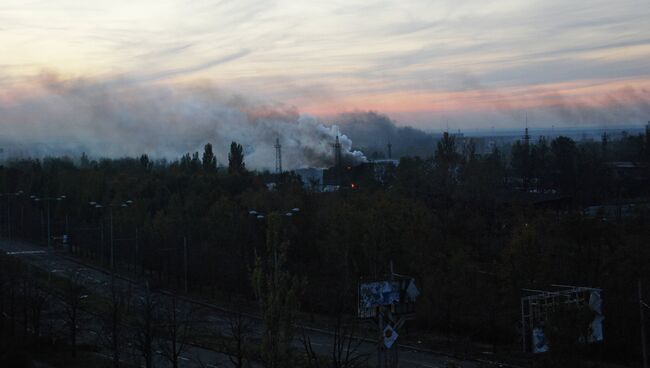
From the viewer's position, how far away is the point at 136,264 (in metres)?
41.4

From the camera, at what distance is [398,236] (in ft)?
100

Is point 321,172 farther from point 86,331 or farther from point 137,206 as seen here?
point 86,331

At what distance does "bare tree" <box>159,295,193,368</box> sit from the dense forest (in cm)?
260

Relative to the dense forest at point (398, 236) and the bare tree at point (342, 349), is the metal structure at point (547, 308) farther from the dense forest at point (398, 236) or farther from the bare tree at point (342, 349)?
the bare tree at point (342, 349)

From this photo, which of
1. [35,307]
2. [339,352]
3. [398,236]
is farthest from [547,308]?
[35,307]

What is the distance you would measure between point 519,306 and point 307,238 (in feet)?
48.4

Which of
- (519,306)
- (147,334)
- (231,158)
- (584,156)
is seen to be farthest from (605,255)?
(231,158)

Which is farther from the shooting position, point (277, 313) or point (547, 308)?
point (547, 308)

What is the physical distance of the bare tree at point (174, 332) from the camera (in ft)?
61.0

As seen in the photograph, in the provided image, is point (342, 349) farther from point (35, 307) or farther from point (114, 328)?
point (35, 307)

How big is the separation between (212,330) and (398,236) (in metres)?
8.82

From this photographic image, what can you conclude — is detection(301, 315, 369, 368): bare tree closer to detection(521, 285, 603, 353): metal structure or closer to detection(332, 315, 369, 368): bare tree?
detection(332, 315, 369, 368): bare tree

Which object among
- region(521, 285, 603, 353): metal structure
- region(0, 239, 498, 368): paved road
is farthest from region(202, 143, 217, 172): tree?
region(521, 285, 603, 353): metal structure

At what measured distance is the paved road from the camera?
72.1ft
